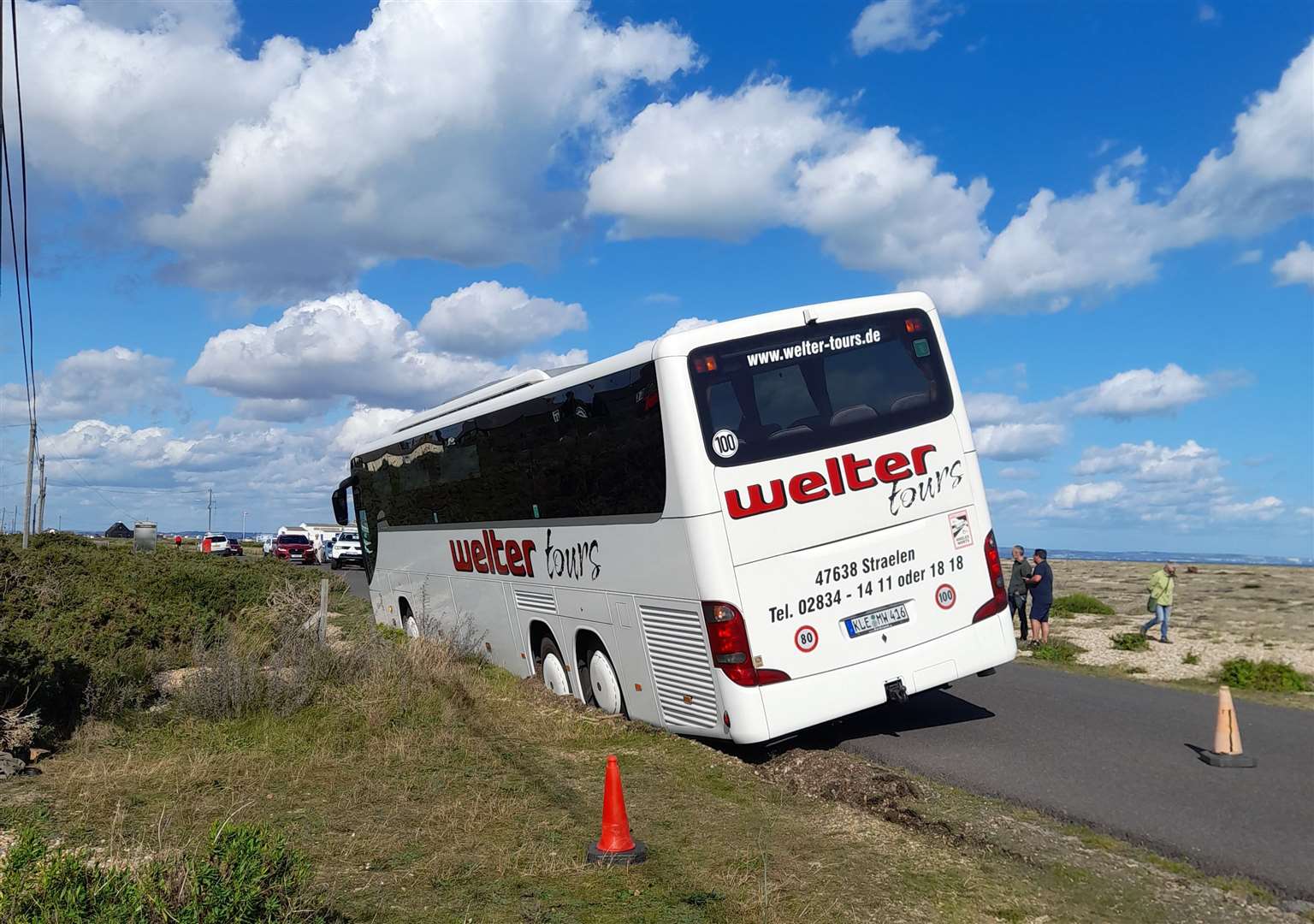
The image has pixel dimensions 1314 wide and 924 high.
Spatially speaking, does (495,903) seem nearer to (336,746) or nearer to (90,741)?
(336,746)

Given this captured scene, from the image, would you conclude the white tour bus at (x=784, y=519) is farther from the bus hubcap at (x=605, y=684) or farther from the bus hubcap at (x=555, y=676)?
the bus hubcap at (x=555, y=676)

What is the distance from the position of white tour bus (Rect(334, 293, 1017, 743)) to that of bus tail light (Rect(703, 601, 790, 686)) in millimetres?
14

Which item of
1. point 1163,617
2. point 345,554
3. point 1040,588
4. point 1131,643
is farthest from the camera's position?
point 345,554

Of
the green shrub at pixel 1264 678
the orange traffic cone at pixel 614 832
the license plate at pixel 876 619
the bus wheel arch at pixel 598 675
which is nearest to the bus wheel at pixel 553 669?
the bus wheel arch at pixel 598 675

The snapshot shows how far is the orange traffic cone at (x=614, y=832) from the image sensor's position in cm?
668

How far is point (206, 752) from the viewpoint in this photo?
992cm

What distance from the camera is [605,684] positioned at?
11633 mm

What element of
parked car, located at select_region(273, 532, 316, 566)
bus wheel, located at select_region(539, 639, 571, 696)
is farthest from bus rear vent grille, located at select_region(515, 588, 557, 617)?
parked car, located at select_region(273, 532, 316, 566)

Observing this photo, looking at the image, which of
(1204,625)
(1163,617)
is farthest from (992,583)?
(1204,625)

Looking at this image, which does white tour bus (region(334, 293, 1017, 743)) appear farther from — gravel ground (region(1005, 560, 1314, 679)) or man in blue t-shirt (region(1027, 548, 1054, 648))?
man in blue t-shirt (region(1027, 548, 1054, 648))

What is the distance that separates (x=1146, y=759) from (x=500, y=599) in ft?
25.8

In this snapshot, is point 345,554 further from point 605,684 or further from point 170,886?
point 170,886

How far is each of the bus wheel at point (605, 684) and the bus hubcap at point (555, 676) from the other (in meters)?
0.65

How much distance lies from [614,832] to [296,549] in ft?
181
